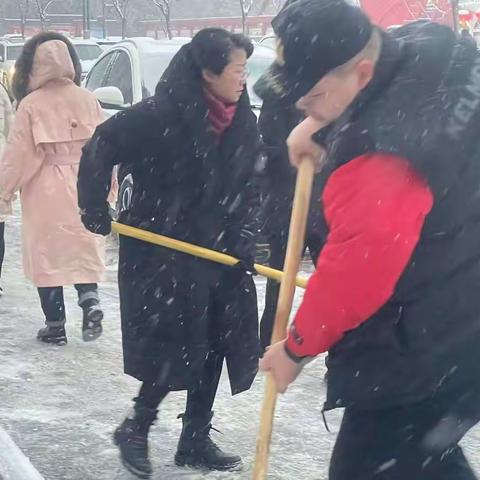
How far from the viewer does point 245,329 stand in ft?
11.9

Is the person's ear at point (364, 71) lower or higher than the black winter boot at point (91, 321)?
higher

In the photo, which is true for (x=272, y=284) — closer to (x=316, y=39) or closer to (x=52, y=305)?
(x=52, y=305)

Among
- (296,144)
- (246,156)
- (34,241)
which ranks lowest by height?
(34,241)

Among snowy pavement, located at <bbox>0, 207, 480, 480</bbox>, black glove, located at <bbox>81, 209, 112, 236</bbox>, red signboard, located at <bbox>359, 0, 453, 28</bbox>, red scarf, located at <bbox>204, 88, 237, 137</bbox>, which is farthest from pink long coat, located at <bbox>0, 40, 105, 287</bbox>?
red signboard, located at <bbox>359, 0, 453, 28</bbox>

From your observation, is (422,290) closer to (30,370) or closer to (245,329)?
(245,329)

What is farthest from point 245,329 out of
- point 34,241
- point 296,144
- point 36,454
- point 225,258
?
point 34,241

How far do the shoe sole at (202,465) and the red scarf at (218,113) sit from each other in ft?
4.23

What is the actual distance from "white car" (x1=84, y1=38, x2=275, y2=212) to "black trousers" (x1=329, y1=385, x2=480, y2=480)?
5.90 metres

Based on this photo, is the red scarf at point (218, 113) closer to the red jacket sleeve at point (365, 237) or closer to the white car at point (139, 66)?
the red jacket sleeve at point (365, 237)

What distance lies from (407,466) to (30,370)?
10.2ft

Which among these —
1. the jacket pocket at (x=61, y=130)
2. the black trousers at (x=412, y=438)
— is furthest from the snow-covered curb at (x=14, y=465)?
the jacket pocket at (x=61, y=130)

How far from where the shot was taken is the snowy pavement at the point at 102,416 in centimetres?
373

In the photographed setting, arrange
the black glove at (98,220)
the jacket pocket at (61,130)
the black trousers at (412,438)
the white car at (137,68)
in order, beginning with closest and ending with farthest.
Answer: the black trousers at (412,438) → the black glove at (98,220) → the jacket pocket at (61,130) → the white car at (137,68)

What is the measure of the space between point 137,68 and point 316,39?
6.87m
